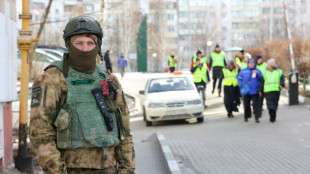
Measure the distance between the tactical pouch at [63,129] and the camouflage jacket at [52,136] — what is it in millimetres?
38

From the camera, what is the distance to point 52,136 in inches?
145

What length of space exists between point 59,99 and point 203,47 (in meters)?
84.7

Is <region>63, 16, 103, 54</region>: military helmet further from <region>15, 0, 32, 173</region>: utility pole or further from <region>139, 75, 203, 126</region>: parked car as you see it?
<region>139, 75, 203, 126</region>: parked car

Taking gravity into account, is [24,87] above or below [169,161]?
above

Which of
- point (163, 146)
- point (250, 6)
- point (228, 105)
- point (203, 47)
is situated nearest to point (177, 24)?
point (250, 6)

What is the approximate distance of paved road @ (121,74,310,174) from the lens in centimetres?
855

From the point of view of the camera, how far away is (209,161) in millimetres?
9094

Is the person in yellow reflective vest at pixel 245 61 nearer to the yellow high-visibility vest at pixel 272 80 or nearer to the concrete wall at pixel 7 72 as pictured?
the yellow high-visibility vest at pixel 272 80

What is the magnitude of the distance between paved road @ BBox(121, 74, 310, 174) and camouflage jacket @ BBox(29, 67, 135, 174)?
4.55 m

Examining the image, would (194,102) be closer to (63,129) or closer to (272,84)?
(272,84)

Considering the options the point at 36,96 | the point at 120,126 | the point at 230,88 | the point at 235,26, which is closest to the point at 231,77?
the point at 230,88

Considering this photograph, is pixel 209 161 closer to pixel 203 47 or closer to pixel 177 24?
pixel 203 47

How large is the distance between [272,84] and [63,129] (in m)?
12.1

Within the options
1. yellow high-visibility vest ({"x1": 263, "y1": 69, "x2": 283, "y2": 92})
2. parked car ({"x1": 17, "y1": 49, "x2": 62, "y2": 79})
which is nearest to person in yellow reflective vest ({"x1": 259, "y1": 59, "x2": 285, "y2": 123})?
yellow high-visibility vest ({"x1": 263, "y1": 69, "x2": 283, "y2": 92})
